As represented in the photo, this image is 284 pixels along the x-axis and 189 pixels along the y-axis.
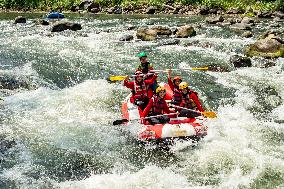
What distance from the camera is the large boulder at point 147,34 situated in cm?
2248

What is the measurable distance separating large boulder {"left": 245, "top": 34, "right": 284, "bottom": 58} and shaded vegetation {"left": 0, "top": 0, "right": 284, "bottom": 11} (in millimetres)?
13910

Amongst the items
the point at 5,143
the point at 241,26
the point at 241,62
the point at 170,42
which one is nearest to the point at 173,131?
the point at 5,143

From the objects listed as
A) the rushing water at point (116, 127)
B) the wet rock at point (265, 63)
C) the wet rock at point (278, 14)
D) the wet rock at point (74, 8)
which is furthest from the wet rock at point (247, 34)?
the wet rock at point (74, 8)

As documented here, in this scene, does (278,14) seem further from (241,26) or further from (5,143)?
(5,143)

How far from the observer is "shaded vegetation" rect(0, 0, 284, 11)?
1271 inches

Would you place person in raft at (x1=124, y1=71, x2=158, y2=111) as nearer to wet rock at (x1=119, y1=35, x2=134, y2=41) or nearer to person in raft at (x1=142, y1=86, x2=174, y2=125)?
person in raft at (x1=142, y1=86, x2=174, y2=125)

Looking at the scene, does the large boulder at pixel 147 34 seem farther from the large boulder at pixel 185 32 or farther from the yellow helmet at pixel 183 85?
the yellow helmet at pixel 183 85

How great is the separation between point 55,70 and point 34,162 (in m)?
7.88

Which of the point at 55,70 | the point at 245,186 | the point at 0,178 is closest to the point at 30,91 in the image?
the point at 55,70

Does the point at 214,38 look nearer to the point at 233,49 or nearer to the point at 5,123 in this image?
the point at 233,49

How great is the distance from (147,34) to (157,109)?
41.1 feet

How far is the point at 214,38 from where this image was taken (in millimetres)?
22234

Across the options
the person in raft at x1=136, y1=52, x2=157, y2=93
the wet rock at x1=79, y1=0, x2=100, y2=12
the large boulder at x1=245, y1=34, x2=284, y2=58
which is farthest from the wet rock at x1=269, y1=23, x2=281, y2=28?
the wet rock at x1=79, y1=0, x2=100, y2=12

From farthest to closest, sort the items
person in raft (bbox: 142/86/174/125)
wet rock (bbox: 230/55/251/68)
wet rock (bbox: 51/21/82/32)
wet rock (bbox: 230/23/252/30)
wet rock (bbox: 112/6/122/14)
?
wet rock (bbox: 112/6/122/14)
wet rock (bbox: 51/21/82/32)
wet rock (bbox: 230/23/252/30)
wet rock (bbox: 230/55/251/68)
person in raft (bbox: 142/86/174/125)
